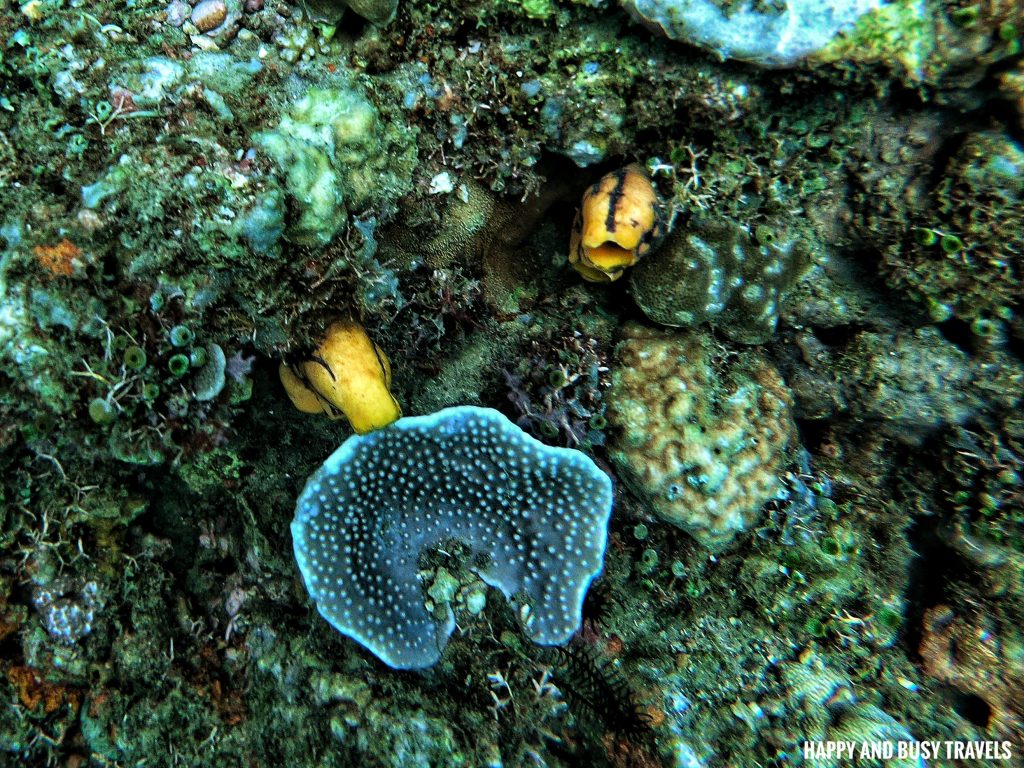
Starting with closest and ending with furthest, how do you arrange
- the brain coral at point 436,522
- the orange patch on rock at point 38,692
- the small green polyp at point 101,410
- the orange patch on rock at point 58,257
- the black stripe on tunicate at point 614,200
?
the orange patch on rock at point 58,257, the small green polyp at point 101,410, the black stripe on tunicate at point 614,200, the brain coral at point 436,522, the orange patch on rock at point 38,692

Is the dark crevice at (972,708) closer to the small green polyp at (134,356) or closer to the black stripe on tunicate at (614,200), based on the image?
the black stripe on tunicate at (614,200)

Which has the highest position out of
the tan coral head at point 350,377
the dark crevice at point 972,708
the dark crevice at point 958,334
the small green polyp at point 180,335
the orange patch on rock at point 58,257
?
the dark crevice at point 958,334

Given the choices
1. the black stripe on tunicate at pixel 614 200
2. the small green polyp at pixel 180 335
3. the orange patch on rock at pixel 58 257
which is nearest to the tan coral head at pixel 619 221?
the black stripe on tunicate at pixel 614 200

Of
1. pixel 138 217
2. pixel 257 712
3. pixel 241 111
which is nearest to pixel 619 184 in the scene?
pixel 241 111

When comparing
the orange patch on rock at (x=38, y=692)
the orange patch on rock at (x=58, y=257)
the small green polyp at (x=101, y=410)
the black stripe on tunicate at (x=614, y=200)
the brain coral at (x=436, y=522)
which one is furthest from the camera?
the orange patch on rock at (x=38, y=692)

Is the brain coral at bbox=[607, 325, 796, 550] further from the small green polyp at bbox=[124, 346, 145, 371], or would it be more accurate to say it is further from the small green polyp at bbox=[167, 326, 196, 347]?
the small green polyp at bbox=[124, 346, 145, 371]

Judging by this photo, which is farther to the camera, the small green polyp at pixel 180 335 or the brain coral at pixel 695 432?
the brain coral at pixel 695 432

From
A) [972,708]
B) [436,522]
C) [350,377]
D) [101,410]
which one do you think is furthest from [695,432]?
[101,410]
